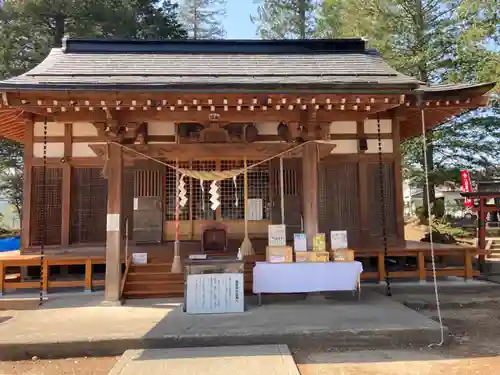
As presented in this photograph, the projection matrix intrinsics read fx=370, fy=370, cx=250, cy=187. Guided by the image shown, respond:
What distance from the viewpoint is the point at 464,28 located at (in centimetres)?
1567

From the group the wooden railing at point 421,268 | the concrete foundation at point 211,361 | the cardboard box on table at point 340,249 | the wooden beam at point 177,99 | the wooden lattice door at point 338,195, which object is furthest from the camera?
the wooden lattice door at point 338,195

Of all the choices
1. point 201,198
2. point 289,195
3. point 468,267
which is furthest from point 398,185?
point 201,198

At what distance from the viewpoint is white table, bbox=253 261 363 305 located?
6.15m

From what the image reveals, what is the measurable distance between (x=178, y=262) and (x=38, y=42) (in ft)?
50.5

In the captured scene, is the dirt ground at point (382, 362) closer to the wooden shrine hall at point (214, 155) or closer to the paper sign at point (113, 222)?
the wooden shrine hall at point (214, 155)

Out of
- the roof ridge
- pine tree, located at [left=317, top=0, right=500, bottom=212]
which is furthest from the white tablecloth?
pine tree, located at [left=317, top=0, right=500, bottom=212]

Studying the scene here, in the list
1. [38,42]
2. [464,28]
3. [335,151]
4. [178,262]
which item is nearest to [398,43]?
[464,28]

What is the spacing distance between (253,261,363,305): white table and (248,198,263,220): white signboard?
2.68m

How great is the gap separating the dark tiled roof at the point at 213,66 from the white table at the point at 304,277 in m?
2.91

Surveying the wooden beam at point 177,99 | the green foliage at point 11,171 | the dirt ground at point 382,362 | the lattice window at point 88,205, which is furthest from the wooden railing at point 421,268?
the green foliage at point 11,171

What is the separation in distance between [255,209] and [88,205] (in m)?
3.86

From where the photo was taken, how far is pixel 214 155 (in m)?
6.61

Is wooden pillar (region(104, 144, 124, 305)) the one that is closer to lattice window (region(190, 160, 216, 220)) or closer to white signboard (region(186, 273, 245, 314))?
white signboard (region(186, 273, 245, 314))

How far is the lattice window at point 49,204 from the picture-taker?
8.29m
